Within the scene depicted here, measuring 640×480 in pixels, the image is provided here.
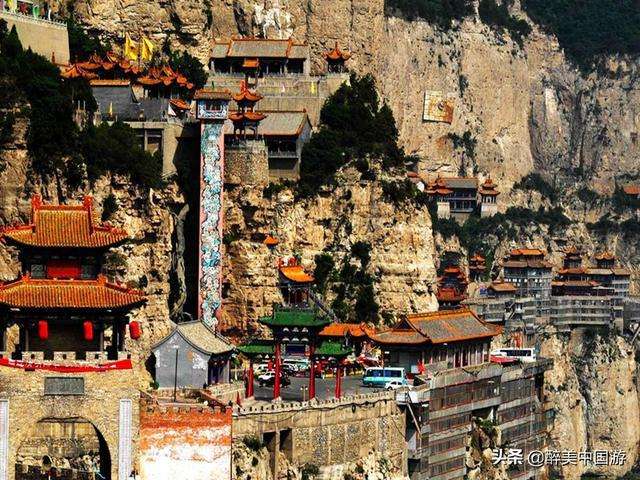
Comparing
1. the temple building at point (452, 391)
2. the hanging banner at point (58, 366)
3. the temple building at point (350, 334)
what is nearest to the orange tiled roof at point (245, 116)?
the temple building at point (350, 334)

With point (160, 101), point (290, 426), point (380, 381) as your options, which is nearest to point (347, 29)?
point (160, 101)

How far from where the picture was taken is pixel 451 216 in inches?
7712

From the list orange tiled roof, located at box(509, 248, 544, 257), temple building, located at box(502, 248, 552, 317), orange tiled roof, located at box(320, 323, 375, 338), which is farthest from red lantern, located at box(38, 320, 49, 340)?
orange tiled roof, located at box(509, 248, 544, 257)

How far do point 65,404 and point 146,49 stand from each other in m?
43.9

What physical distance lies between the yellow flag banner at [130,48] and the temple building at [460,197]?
58.9m

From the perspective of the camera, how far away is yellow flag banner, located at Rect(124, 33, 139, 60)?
447 feet

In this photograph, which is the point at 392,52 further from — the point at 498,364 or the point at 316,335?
Answer: the point at 316,335

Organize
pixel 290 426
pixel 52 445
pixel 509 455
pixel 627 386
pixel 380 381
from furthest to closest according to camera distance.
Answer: pixel 627 386 < pixel 509 455 < pixel 380 381 < pixel 290 426 < pixel 52 445

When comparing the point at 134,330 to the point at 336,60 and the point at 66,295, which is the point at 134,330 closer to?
the point at 66,295

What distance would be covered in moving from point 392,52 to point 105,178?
242 ft

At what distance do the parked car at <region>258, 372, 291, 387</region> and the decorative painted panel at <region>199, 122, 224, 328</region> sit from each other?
170 inches

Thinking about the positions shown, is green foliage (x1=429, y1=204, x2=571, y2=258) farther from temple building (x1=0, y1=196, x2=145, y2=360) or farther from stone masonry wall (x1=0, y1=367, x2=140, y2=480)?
stone masonry wall (x1=0, y1=367, x2=140, y2=480)

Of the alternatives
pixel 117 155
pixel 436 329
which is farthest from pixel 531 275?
pixel 117 155

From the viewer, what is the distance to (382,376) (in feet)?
399
